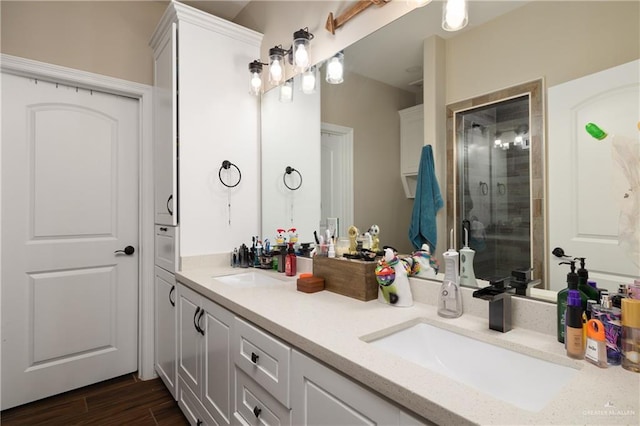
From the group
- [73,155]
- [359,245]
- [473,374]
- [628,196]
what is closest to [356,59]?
[359,245]

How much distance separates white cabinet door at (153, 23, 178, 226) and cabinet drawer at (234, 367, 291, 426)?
1064mm

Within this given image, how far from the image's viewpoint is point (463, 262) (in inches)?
47.7

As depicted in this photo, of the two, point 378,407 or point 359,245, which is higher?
point 359,245

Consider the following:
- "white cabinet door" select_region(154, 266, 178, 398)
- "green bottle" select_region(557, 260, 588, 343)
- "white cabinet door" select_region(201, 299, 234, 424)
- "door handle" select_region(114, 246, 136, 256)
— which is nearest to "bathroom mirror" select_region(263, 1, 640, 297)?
"green bottle" select_region(557, 260, 588, 343)

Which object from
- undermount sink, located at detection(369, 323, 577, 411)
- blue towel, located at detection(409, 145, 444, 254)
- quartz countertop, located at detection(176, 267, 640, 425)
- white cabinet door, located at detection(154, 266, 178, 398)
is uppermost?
blue towel, located at detection(409, 145, 444, 254)

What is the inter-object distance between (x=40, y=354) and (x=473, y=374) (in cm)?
256

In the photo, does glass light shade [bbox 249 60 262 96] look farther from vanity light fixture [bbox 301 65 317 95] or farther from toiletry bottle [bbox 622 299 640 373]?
toiletry bottle [bbox 622 299 640 373]

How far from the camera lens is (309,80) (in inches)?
76.1

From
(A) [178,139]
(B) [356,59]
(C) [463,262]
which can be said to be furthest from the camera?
(A) [178,139]

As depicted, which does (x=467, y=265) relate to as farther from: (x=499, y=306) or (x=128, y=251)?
(x=128, y=251)

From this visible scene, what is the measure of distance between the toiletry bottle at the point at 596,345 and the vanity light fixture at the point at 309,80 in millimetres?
1661

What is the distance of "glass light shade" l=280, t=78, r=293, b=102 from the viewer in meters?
2.09

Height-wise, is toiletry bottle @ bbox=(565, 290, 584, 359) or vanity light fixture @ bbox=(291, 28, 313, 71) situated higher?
vanity light fixture @ bbox=(291, 28, 313, 71)

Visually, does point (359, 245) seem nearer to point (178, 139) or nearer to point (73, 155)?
point (178, 139)
